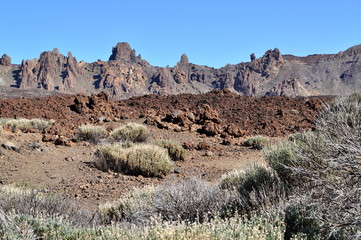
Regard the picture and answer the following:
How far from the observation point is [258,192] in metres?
4.43

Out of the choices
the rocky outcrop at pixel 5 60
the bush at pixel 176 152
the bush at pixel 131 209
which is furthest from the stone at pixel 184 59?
the bush at pixel 131 209

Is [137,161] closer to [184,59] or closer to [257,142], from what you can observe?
[257,142]

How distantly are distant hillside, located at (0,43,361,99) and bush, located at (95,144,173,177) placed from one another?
→ 372ft

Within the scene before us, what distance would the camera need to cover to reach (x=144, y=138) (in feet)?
39.7

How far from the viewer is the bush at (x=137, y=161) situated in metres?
8.07

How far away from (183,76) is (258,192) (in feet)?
478

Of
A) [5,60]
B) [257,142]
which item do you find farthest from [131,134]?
[5,60]

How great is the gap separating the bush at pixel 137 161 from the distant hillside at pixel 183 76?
113 metres

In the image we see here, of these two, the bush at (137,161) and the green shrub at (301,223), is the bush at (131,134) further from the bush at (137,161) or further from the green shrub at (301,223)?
the green shrub at (301,223)

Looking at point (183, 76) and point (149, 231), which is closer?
point (149, 231)

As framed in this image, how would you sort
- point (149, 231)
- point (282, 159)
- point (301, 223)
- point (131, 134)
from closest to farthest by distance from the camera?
point (149, 231) < point (301, 223) < point (282, 159) < point (131, 134)

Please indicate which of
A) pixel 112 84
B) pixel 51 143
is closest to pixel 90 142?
pixel 51 143

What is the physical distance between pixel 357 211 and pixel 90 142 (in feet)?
32.1

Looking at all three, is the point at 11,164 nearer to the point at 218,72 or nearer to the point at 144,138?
the point at 144,138
